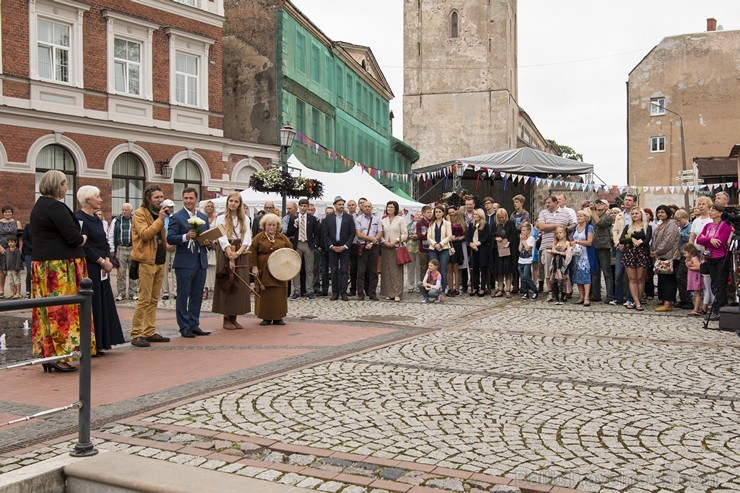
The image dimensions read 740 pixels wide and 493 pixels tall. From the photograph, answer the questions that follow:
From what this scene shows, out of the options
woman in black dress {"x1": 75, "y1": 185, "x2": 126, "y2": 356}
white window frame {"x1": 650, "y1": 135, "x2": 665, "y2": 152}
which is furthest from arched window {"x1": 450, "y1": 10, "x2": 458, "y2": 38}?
woman in black dress {"x1": 75, "y1": 185, "x2": 126, "y2": 356}

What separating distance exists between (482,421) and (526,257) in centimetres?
974

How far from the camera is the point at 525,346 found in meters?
8.90

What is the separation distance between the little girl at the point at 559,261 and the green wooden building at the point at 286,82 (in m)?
15.4

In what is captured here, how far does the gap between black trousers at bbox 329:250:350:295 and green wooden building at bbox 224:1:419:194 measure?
13.8 m

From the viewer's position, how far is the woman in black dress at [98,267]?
799 cm

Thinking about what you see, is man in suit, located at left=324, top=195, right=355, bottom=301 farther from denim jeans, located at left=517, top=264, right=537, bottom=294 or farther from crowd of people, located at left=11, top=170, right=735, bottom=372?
denim jeans, located at left=517, top=264, right=537, bottom=294

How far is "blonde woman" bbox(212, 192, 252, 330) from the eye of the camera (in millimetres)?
10422

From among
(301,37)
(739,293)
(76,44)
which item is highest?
(301,37)

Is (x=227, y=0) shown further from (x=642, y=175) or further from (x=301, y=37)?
(x=642, y=175)

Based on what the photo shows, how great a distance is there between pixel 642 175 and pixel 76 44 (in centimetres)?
3906

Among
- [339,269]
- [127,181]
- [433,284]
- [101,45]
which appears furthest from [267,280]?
[101,45]

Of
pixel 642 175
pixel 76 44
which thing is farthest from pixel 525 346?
pixel 642 175

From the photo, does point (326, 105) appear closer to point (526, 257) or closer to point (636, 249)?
point (526, 257)

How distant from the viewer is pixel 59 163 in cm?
2292
